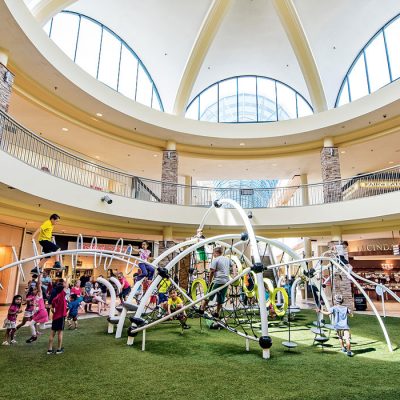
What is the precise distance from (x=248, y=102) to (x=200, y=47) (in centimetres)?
540

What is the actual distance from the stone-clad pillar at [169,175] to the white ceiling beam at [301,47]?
8.23 metres

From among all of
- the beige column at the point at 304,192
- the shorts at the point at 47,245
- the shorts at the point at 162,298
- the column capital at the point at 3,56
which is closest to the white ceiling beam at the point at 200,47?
the beige column at the point at 304,192

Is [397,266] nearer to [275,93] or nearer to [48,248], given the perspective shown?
[275,93]

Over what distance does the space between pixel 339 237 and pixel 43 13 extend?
16304 mm

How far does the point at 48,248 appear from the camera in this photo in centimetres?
800

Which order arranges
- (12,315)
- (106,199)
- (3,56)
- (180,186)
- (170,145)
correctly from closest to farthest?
1. (12,315)
2. (3,56)
3. (106,199)
4. (170,145)
5. (180,186)

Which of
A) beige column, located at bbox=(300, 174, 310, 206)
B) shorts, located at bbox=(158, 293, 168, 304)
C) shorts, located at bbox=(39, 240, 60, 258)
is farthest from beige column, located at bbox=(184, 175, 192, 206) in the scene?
shorts, located at bbox=(39, 240, 60, 258)

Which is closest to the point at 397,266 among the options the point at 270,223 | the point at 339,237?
the point at 339,237

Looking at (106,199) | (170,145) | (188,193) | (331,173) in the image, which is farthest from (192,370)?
(188,193)

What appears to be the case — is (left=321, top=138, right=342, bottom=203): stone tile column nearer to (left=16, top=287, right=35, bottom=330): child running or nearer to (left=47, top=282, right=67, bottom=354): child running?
(left=47, top=282, right=67, bottom=354): child running

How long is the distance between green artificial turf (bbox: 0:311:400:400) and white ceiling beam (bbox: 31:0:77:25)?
11329mm

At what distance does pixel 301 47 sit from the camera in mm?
16562

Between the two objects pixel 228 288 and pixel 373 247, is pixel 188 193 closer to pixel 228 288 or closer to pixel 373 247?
pixel 228 288

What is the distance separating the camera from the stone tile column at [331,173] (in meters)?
15.6
